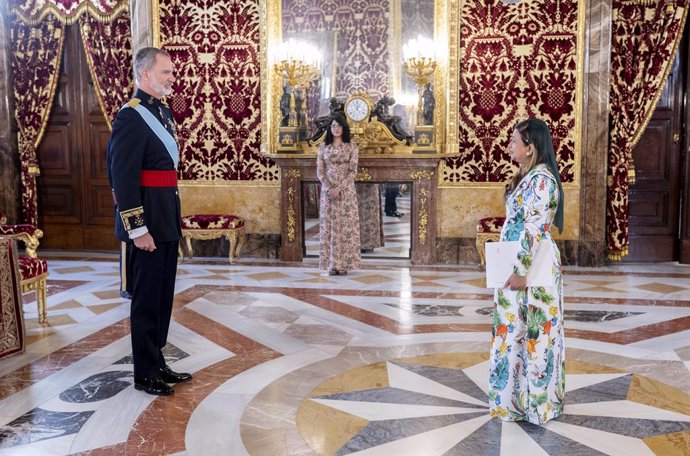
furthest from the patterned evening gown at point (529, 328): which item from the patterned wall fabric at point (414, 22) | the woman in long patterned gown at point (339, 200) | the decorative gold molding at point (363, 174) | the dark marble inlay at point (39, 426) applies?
the patterned wall fabric at point (414, 22)

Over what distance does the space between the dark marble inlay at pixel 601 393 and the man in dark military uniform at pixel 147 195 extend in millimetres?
2005

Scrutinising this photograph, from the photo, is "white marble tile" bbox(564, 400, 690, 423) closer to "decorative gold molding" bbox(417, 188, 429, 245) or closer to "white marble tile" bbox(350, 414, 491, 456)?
"white marble tile" bbox(350, 414, 491, 456)

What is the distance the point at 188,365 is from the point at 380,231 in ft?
13.8

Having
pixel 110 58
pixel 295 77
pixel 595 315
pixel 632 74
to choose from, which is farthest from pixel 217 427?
pixel 110 58

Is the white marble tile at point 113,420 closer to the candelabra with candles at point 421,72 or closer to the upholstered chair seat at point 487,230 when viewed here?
the upholstered chair seat at point 487,230

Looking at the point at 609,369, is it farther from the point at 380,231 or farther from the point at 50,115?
the point at 50,115

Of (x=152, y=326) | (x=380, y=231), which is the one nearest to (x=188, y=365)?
(x=152, y=326)

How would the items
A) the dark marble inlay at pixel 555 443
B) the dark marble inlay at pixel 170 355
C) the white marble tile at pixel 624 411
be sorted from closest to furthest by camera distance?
the dark marble inlay at pixel 555 443 < the white marble tile at pixel 624 411 < the dark marble inlay at pixel 170 355

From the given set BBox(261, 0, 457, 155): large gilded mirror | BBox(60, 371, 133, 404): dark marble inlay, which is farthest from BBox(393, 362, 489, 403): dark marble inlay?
BBox(261, 0, 457, 155): large gilded mirror

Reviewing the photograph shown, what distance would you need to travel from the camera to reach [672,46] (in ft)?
23.1

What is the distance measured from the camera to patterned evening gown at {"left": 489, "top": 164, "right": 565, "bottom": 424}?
2.76m

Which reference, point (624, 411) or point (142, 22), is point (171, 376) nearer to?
point (624, 411)

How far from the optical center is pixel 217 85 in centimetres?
801

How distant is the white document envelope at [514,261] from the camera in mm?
2797
